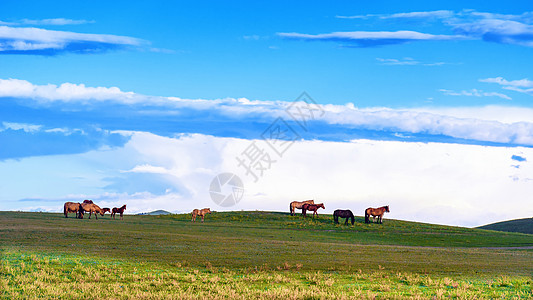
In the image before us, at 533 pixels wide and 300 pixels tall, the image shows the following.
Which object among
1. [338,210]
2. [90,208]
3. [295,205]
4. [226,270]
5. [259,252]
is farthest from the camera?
[295,205]

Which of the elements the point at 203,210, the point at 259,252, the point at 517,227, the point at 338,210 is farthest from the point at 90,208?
the point at 517,227

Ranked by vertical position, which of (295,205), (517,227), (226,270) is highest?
(295,205)

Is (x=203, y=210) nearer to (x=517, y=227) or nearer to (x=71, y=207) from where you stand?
(x=71, y=207)

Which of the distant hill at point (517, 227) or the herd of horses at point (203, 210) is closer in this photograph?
the herd of horses at point (203, 210)

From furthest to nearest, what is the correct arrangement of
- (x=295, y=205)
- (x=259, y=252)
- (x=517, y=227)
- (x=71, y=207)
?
(x=517, y=227) → (x=295, y=205) → (x=71, y=207) → (x=259, y=252)

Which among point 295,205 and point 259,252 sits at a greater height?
point 295,205

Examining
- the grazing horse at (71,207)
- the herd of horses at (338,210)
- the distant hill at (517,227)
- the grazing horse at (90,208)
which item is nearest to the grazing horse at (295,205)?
the herd of horses at (338,210)

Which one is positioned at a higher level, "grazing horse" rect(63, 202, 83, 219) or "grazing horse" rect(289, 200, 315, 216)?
"grazing horse" rect(289, 200, 315, 216)

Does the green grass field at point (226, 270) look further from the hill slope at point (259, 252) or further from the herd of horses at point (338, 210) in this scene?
the herd of horses at point (338, 210)

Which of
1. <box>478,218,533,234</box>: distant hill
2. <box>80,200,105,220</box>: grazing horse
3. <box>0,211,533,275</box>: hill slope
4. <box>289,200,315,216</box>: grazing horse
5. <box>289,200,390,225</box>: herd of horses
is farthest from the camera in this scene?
<box>478,218,533,234</box>: distant hill

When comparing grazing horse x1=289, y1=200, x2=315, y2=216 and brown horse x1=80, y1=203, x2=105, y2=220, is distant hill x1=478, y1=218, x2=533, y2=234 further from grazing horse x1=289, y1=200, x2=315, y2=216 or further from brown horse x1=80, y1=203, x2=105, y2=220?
brown horse x1=80, y1=203, x2=105, y2=220

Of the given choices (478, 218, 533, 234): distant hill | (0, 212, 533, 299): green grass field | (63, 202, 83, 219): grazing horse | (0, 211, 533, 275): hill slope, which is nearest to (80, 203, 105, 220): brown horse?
(63, 202, 83, 219): grazing horse

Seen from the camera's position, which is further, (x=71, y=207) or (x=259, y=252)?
(x=71, y=207)

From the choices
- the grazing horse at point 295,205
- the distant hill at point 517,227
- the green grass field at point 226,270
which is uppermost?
the grazing horse at point 295,205
